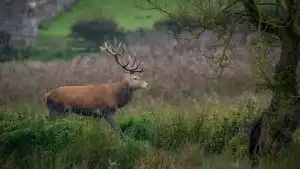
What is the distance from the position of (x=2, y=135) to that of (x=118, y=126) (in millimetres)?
2153

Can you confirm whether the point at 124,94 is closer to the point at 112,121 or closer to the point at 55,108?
the point at 112,121

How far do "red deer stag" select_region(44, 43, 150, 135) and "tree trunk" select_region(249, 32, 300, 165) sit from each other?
3.24 meters

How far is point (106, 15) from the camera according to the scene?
25984 millimetres

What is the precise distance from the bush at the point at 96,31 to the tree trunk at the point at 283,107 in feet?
52.3

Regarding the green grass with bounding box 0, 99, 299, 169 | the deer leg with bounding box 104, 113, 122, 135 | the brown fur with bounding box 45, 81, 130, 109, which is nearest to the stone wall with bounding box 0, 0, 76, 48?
the brown fur with bounding box 45, 81, 130, 109

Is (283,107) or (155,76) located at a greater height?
(283,107)

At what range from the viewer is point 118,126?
990 cm

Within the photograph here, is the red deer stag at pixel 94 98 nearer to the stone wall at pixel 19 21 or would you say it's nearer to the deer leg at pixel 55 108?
the deer leg at pixel 55 108

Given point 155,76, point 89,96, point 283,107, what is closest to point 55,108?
point 89,96

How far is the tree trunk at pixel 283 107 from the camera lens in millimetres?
7766

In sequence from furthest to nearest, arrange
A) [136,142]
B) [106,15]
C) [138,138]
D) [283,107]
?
1. [106,15]
2. [138,138]
3. [136,142]
4. [283,107]

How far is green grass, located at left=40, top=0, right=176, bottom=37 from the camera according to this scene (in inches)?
978

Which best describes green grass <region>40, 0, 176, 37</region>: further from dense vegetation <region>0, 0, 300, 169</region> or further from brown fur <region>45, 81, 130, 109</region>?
brown fur <region>45, 81, 130, 109</region>

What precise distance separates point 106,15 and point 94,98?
50.9 feet
